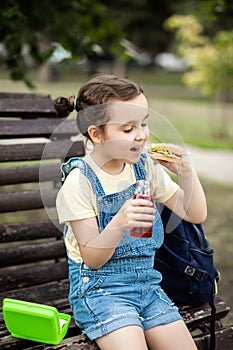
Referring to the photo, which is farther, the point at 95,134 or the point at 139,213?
the point at 95,134

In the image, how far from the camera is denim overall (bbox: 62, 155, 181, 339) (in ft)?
6.90

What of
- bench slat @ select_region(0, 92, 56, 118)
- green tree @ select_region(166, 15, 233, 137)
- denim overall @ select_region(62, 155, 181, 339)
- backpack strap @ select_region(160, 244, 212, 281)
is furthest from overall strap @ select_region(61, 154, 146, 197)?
green tree @ select_region(166, 15, 233, 137)

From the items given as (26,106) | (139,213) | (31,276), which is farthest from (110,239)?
(26,106)

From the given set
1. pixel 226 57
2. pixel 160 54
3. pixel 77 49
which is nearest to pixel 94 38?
pixel 77 49

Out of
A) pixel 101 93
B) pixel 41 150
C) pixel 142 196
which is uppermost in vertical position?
pixel 101 93

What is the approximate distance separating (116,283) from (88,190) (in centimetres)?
37

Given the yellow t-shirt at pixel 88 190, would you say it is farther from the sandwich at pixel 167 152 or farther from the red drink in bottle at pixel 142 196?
the red drink in bottle at pixel 142 196

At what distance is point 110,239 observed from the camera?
79.3 inches

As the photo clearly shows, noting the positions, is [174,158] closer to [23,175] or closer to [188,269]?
[188,269]

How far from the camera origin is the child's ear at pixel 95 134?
7.11ft

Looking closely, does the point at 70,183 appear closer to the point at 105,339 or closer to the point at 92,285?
the point at 92,285

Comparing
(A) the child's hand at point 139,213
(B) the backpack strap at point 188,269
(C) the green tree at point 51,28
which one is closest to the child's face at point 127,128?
(A) the child's hand at point 139,213

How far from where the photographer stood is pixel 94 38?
5.59 m

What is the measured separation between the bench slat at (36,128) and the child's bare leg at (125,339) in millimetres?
1322
